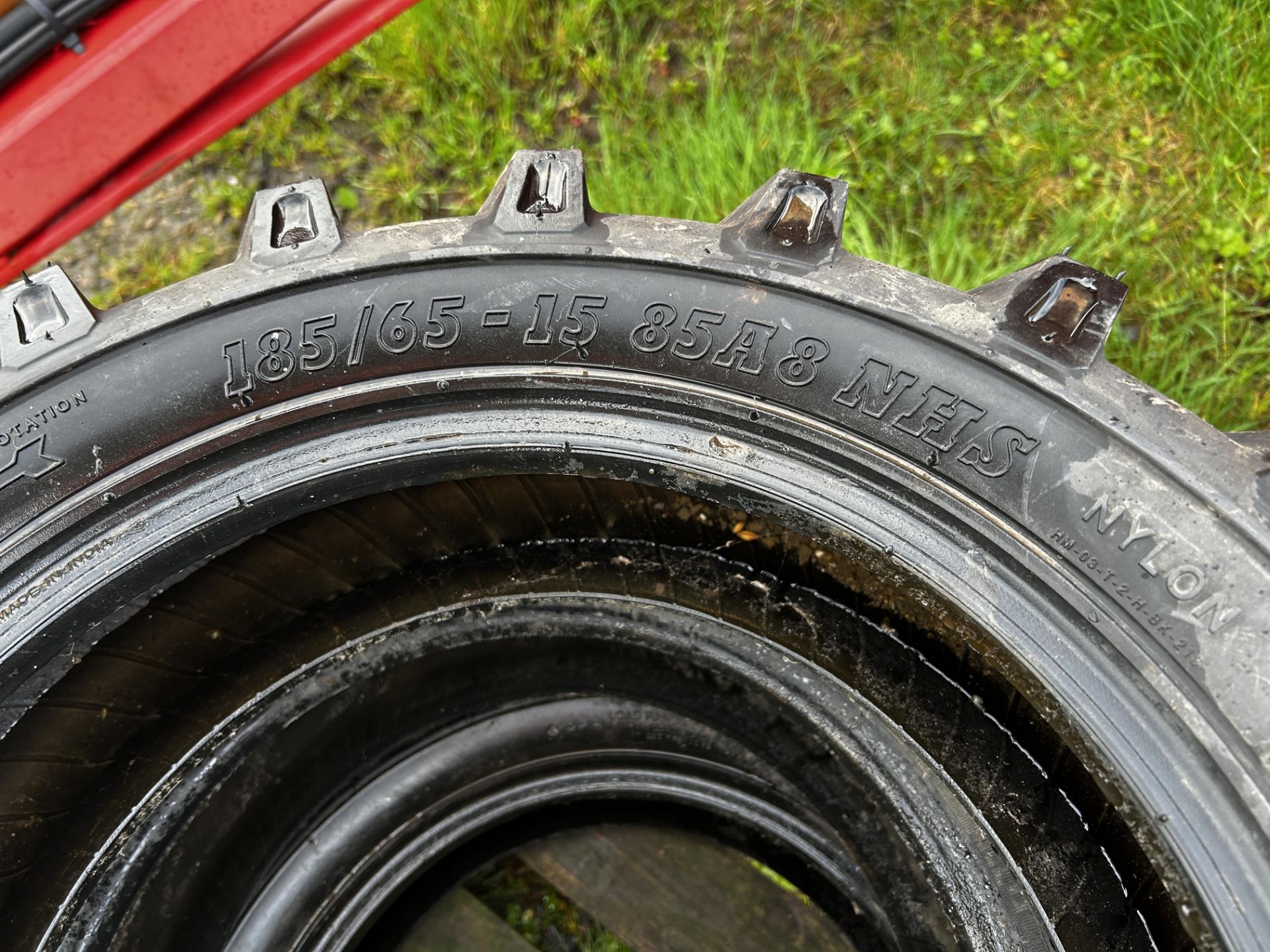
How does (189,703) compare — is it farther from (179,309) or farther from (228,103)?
(228,103)

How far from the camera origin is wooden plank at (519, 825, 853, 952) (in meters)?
1.87

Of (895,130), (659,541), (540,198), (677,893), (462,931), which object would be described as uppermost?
(895,130)

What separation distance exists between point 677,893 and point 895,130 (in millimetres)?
1815

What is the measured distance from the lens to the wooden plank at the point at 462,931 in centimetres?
194

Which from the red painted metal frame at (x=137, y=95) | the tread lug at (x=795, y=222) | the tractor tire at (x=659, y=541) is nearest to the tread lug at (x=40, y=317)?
the tractor tire at (x=659, y=541)

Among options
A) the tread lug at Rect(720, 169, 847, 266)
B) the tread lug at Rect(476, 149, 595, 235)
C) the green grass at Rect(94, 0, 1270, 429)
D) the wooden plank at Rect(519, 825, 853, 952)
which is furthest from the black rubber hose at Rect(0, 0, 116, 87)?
the wooden plank at Rect(519, 825, 853, 952)

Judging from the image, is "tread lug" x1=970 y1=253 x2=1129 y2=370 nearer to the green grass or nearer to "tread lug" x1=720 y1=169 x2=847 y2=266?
"tread lug" x1=720 y1=169 x2=847 y2=266

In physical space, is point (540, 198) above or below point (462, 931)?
above

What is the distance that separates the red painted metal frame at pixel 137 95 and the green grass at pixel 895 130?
0.53 metres

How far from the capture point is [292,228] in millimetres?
1291

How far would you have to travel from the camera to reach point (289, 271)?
126 centimetres

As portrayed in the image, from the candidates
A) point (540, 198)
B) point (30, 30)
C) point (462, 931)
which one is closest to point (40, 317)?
point (30, 30)

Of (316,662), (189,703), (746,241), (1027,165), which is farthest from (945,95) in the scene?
(189,703)

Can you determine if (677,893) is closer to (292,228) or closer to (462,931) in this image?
(462,931)
